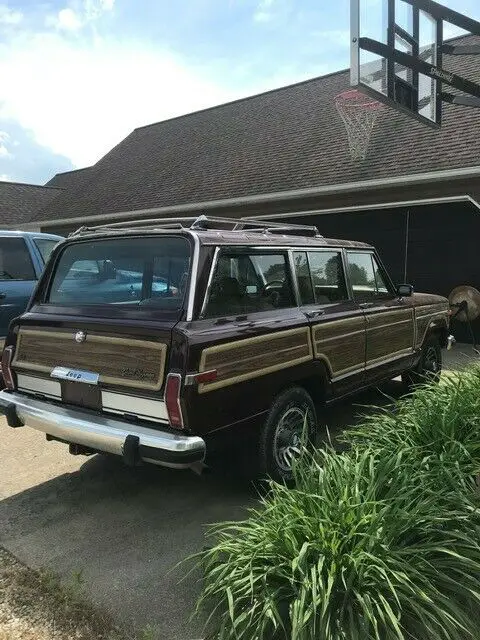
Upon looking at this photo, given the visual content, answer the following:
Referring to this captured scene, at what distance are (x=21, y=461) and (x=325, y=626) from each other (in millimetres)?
3337

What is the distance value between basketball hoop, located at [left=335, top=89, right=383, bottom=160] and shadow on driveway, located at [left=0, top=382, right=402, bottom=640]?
8939 mm

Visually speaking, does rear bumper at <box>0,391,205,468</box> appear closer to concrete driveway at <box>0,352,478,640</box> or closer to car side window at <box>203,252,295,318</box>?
concrete driveway at <box>0,352,478,640</box>

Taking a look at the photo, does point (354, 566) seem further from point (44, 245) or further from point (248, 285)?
point (44, 245)

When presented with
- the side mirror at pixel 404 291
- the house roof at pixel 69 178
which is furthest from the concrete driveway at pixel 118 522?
the house roof at pixel 69 178

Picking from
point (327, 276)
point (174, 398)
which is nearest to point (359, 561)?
point (174, 398)

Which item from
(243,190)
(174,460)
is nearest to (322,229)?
(243,190)

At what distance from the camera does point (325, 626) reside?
6.64 feet

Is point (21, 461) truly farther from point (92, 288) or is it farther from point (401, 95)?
point (401, 95)

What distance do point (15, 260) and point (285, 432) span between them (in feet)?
14.5

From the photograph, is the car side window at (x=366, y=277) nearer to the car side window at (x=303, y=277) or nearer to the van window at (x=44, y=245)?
the car side window at (x=303, y=277)

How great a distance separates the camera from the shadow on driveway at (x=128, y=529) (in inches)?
106

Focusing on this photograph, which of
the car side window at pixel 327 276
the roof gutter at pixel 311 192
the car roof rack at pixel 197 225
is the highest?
the roof gutter at pixel 311 192

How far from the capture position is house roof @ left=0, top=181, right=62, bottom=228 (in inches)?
916

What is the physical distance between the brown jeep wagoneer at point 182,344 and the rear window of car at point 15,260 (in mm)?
2558
